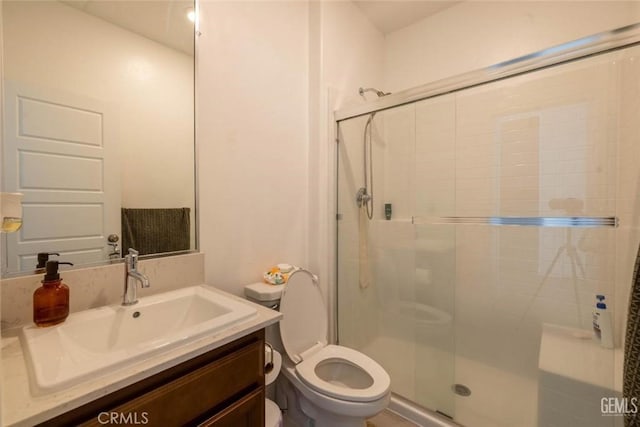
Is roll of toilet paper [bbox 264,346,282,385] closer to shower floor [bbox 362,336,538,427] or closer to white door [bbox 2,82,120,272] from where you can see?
white door [bbox 2,82,120,272]

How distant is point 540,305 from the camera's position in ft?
5.43

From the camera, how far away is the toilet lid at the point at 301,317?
1.37 m

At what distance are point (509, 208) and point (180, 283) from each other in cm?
193

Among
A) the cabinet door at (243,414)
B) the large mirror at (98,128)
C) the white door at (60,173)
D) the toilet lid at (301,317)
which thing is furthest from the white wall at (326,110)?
the white door at (60,173)

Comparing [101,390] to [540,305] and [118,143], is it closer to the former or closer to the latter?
[118,143]

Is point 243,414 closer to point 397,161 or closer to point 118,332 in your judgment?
point 118,332

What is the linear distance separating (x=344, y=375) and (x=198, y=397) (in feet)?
3.08

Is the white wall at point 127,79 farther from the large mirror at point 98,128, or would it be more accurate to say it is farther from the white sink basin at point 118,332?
the white sink basin at point 118,332

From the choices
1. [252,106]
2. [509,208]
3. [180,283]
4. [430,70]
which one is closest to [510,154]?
[509,208]

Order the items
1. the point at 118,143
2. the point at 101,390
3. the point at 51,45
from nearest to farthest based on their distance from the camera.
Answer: the point at 101,390 → the point at 51,45 → the point at 118,143

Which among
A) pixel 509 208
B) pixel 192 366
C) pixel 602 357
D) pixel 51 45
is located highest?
pixel 51 45

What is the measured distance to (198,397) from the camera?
0.72 metres

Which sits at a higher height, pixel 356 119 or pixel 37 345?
pixel 356 119

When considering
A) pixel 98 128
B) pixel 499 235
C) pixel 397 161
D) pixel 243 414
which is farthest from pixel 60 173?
pixel 499 235
